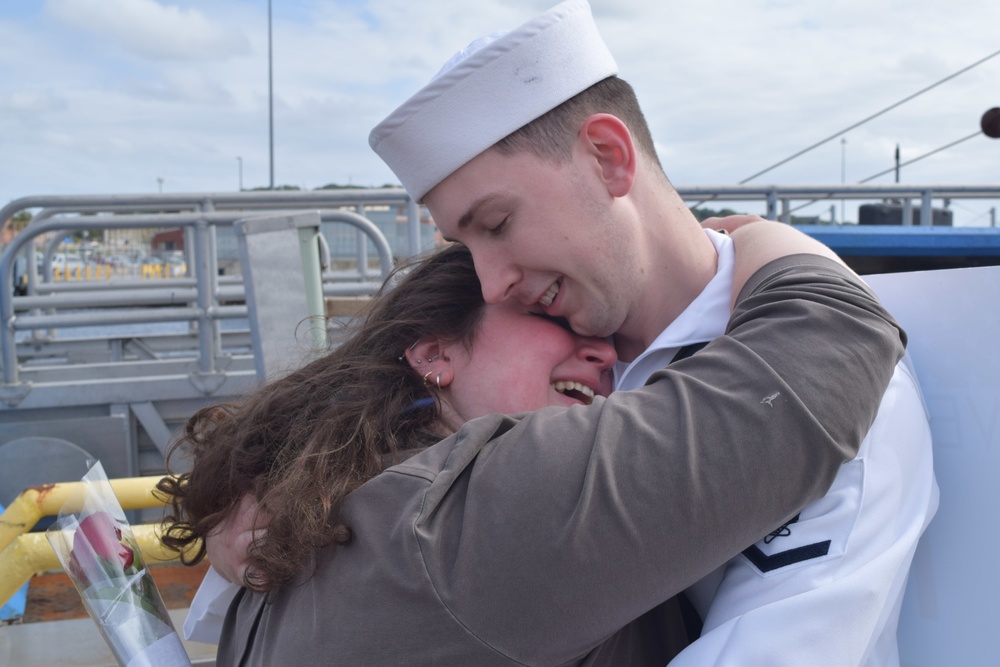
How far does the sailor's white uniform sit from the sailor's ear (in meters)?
0.66

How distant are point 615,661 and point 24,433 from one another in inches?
178

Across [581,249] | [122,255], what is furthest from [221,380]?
[122,255]

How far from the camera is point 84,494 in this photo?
1777 mm

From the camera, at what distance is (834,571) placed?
4.38 feet

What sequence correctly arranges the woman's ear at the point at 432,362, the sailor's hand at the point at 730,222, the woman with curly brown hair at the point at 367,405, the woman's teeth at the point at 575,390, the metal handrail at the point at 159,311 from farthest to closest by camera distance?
the metal handrail at the point at 159,311, the sailor's hand at the point at 730,222, the woman's teeth at the point at 575,390, the woman's ear at the point at 432,362, the woman with curly brown hair at the point at 367,405

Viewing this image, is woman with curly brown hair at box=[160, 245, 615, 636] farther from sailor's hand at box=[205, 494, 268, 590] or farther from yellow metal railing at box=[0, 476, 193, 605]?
yellow metal railing at box=[0, 476, 193, 605]

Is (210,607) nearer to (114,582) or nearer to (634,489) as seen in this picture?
(114,582)

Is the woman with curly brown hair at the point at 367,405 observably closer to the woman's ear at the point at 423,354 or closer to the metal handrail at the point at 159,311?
the woman's ear at the point at 423,354

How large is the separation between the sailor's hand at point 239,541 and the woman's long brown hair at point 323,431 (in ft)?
0.04

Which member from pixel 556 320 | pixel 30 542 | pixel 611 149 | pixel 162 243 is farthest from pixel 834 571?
pixel 162 243

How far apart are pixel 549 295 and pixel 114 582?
0.98m

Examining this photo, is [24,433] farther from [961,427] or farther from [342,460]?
[961,427]

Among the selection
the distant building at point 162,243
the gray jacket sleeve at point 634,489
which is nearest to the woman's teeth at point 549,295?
the gray jacket sleeve at point 634,489

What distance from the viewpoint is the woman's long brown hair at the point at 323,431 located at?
1387mm
